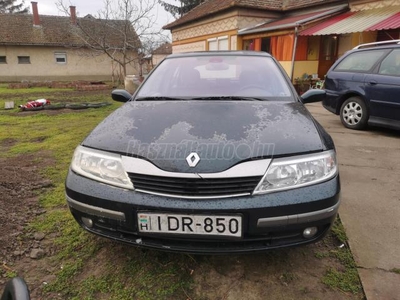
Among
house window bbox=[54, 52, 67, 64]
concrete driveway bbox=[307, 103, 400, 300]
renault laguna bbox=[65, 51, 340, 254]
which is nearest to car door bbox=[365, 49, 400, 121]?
concrete driveway bbox=[307, 103, 400, 300]

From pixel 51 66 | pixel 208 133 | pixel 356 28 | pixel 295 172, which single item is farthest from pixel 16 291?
pixel 51 66

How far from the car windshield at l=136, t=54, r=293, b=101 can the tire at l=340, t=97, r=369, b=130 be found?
3.23 meters

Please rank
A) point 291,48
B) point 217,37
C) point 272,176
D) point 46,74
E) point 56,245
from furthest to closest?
point 46,74, point 217,37, point 291,48, point 56,245, point 272,176

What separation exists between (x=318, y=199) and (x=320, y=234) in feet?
0.84

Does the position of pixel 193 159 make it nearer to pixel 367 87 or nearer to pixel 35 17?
pixel 367 87

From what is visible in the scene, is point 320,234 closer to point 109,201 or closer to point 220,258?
point 220,258

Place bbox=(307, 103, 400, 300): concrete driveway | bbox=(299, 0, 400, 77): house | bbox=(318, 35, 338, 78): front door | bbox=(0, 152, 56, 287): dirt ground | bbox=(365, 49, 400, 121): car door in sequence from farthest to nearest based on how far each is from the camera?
bbox=(318, 35, 338, 78): front door → bbox=(299, 0, 400, 77): house → bbox=(365, 49, 400, 121): car door → bbox=(0, 152, 56, 287): dirt ground → bbox=(307, 103, 400, 300): concrete driveway

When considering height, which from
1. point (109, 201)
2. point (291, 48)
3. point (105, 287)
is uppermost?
point (291, 48)

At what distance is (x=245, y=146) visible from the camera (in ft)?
5.64

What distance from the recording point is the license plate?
1576mm

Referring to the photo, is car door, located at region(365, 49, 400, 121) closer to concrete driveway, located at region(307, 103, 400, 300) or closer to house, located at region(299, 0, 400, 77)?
concrete driveway, located at region(307, 103, 400, 300)

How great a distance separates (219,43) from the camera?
16281mm

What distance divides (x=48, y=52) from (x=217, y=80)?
991 inches

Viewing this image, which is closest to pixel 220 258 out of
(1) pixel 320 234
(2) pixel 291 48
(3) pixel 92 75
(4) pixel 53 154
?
(1) pixel 320 234
